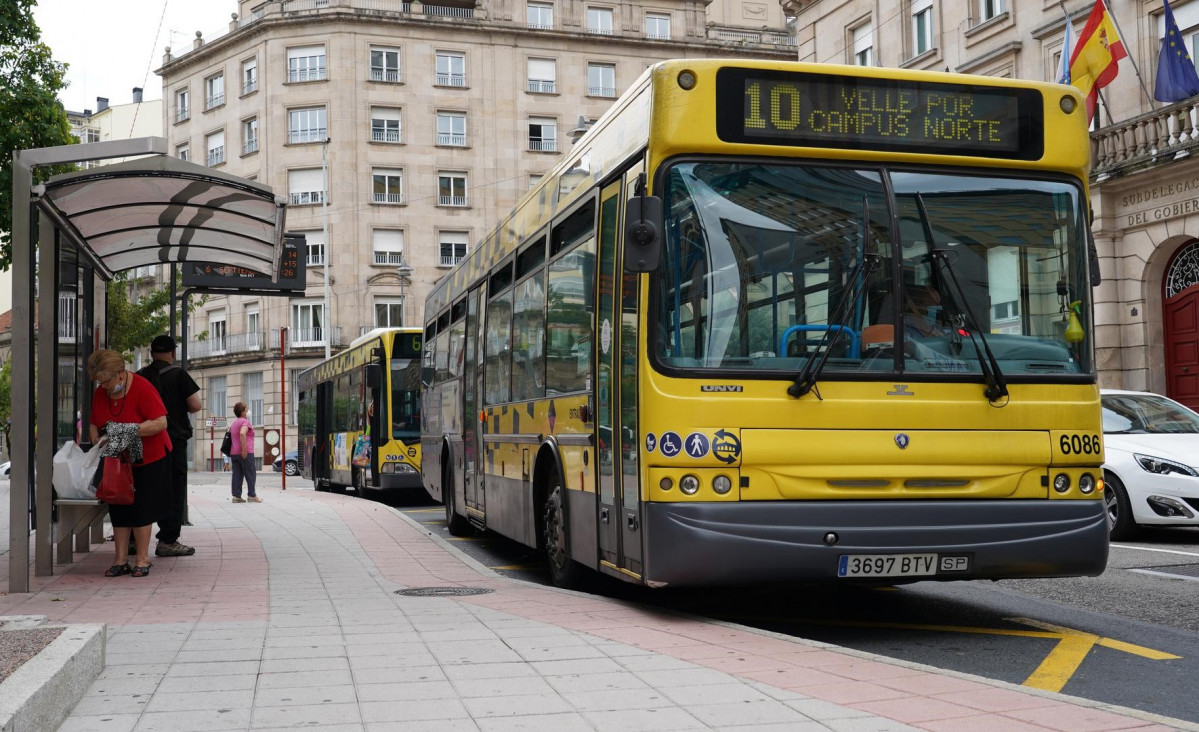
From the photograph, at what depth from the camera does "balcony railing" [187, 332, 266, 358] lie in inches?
2420

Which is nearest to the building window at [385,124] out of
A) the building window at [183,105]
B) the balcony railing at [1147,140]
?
the building window at [183,105]

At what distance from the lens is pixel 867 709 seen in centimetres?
505

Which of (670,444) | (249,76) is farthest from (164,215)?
(249,76)

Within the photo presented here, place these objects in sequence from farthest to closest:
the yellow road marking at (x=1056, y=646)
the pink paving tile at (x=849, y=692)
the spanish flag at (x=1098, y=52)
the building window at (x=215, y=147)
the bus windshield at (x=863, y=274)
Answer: the building window at (x=215, y=147) → the spanish flag at (x=1098, y=52) → the bus windshield at (x=863, y=274) → the yellow road marking at (x=1056, y=646) → the pink paving tile at (x=849, y=692)

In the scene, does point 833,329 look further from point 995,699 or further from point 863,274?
point 995,699

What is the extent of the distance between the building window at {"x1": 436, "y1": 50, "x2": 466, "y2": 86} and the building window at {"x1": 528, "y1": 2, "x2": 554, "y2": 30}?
12.9 ft

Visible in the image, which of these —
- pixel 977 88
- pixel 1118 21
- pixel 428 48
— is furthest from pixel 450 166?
pixel 977 88

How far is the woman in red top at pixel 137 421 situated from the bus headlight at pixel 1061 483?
A: 20.4 feet

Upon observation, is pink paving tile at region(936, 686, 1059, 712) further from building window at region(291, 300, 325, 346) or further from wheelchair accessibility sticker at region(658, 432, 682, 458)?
building window at region(291, 300, 325, 346)

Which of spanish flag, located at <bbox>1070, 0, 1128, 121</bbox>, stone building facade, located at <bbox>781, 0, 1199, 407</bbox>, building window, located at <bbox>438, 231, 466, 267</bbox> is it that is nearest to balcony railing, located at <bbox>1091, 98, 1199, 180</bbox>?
stone building facade, located at <bbox>781, 0, 1199, 407</bbox>

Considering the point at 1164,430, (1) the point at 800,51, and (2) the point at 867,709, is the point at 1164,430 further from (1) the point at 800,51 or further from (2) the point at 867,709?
(1) the point at 800,51

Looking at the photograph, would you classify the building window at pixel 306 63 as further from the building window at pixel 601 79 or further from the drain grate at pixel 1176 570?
the drain grate at pixel 1176 570

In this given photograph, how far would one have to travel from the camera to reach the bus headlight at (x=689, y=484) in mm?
7039

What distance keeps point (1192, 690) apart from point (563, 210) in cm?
521
